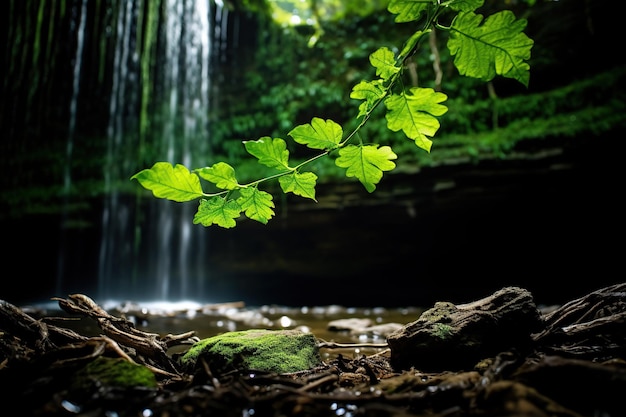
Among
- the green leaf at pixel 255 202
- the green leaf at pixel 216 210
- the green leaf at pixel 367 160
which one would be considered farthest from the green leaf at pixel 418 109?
the green leaf at pixel 216 210

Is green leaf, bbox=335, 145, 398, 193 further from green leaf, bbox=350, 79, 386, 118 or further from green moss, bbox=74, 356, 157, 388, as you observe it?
green moss, bbox=74, 356, 157, 388

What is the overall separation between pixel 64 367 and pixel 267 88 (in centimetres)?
969

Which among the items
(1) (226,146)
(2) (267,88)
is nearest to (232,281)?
(1) (226,146)

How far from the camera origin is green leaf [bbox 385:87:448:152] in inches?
46.3

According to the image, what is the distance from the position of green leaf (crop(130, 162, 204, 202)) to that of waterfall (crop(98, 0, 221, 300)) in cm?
854

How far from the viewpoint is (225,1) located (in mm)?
10281

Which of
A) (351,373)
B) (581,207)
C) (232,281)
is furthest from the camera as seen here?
(232,281)

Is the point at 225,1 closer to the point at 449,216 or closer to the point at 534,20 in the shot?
the point at 534,20

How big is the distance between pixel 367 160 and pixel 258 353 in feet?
3.92

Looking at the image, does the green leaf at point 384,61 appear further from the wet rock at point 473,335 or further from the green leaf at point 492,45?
the wet rock at point 473,335

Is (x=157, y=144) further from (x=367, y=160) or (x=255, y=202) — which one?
(x=367, y=160)

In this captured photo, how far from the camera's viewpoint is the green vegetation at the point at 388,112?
1.04 m

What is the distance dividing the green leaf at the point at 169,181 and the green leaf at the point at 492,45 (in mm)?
999

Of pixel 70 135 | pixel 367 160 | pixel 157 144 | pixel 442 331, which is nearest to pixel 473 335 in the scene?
pixel 442 331
